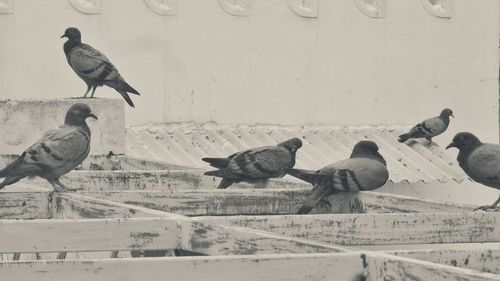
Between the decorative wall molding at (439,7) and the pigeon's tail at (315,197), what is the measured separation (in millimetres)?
11182

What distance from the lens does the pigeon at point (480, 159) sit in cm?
947

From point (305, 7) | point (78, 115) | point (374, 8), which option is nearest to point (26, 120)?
point (78, 115)

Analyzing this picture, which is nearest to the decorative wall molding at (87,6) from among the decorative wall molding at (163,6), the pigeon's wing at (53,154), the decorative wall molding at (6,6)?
the decorative wall molding at (163,6)

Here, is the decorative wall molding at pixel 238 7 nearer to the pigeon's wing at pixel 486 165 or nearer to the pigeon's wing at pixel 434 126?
the pigeon's wing at pixel 434 126

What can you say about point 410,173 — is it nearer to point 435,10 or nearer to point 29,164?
point 435,10

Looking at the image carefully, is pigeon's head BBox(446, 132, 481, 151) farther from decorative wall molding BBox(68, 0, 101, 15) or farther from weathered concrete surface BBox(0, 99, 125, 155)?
decorative wall molding BBox(68, 0, 101, 15)

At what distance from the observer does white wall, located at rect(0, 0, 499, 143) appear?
1773 cm

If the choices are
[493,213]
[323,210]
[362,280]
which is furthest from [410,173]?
[362,280]

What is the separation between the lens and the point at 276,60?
63.0 feet

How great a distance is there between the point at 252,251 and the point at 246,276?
2.84 ft

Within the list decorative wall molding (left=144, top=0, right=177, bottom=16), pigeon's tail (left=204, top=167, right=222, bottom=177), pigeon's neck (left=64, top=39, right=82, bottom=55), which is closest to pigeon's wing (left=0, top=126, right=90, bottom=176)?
pigeon's tail (left=204, top=167, right=222, bottom=177)

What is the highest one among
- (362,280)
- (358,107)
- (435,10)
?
(435,10)

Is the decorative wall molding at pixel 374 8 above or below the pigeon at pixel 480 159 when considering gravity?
above

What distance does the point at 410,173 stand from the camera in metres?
19.2
